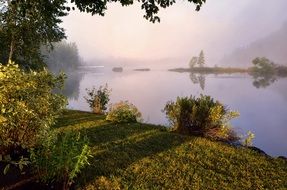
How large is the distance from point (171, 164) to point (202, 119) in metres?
5.04

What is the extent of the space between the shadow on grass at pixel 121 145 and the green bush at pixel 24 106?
1.85 metres

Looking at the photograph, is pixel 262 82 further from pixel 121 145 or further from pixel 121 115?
pixel 121 145

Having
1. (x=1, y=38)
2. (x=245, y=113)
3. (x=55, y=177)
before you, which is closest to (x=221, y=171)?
(x=55, y=177)

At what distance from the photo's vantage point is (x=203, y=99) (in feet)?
51.9

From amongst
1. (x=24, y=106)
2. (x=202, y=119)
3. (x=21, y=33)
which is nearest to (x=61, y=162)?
(x=24, y=106)

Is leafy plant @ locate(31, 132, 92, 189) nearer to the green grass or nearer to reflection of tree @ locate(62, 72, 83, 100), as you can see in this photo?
the green grass

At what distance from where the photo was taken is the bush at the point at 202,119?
1439cm

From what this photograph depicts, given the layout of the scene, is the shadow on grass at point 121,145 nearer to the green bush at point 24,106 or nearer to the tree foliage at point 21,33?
the green bush at point 24,106

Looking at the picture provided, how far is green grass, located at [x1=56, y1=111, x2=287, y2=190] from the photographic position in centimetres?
870

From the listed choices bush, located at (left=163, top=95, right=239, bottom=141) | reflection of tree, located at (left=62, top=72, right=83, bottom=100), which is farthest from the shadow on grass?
reflection of tree, located at (left=62, top=72, right=83, bottom=100)

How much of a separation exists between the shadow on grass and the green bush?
185 centimetres

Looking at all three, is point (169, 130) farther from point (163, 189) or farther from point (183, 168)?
point (163, 189)

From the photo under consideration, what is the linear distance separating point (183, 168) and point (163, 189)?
1.72 metres

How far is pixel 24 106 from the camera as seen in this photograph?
27.3ft
